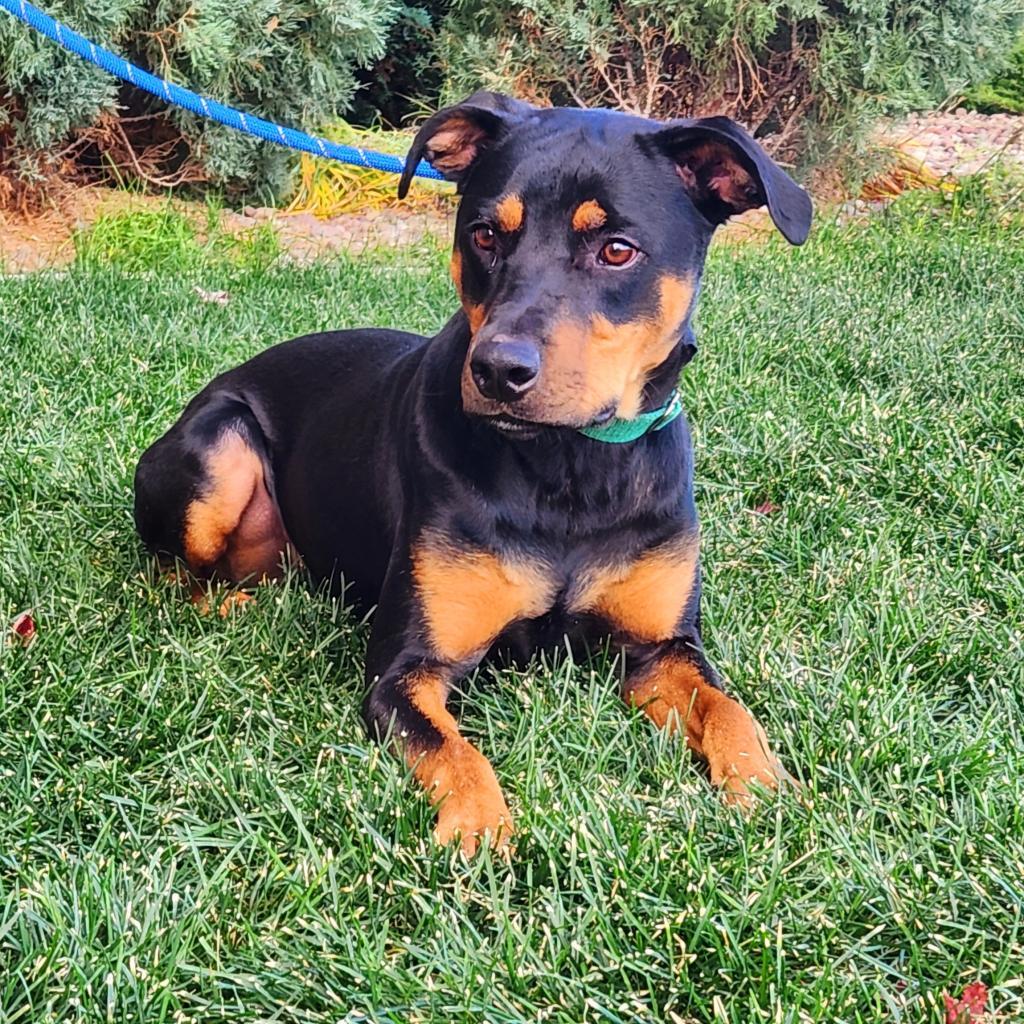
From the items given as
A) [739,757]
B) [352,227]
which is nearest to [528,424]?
[739,757]

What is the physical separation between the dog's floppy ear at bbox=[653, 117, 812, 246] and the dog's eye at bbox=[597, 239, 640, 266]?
1.03 ft

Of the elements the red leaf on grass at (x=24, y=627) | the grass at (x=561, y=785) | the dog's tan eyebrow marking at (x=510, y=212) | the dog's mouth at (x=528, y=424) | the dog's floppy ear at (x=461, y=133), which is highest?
the dog's floppy ear at (x=461, y=133)

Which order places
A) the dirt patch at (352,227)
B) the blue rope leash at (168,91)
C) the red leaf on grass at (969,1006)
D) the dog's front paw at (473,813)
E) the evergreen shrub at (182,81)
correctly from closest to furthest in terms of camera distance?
the red leaf on grass at (969,1006) < the dog's front paw at (473,813) < the blue rope leash at (168,91) < the evergreen shrub at (182,81) < the dirt patch at (352,227)

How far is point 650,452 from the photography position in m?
3.08

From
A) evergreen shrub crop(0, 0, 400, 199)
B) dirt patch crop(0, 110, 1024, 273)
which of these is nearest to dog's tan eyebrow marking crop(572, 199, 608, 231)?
dirt patch crop(0, 110, 1024, 273)

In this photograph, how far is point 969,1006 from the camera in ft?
6.63

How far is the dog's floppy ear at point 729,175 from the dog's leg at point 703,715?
3.39 feet

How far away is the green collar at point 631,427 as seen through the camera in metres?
2.97

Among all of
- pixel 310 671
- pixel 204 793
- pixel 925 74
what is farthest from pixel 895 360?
pixel 925 74

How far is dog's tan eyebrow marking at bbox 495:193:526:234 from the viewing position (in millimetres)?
2812

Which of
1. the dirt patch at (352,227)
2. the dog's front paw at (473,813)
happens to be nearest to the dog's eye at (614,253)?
the dog's front paw at (473,813)

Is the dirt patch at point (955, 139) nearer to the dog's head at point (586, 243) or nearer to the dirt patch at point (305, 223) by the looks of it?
the dirt patch at point (305, 223)

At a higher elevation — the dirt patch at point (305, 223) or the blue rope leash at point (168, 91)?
the blue rope leash at point (168, 91)

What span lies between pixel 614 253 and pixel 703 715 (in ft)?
3.51
